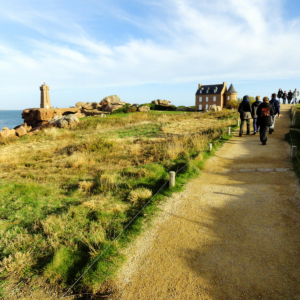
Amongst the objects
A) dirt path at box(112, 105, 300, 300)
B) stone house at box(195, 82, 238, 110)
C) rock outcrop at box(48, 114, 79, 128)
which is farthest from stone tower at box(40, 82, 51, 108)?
dirt path at box(112, 105, 300, 300)

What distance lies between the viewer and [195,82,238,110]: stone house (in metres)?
54.8

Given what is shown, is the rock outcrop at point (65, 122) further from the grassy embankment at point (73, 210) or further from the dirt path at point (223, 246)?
the dirt path at point (223, 246)

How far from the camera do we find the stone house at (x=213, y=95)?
180 feet

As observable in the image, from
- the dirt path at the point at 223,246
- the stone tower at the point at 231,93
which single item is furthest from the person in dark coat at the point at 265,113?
the stone tower at the point at 231,93

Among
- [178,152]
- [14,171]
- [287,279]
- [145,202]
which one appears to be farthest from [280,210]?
[14,171]

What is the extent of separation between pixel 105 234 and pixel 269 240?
327 cm

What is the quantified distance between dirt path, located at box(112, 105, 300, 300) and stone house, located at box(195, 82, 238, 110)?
49904 millimetres

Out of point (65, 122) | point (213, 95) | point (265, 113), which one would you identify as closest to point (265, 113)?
point (265, 113)

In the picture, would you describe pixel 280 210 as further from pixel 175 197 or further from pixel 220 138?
pixel 220 138

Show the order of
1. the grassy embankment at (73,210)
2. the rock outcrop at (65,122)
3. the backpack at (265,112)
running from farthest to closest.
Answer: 1. the rock outcrop at (65,122)
2. the backpack at (265,112)
3. the grassy embankment at (73,210)

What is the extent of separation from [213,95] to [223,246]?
5425 cm

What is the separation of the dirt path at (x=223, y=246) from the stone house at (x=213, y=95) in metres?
49.9

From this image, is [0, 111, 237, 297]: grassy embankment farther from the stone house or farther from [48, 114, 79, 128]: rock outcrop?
the stone house

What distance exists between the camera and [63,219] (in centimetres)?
584
